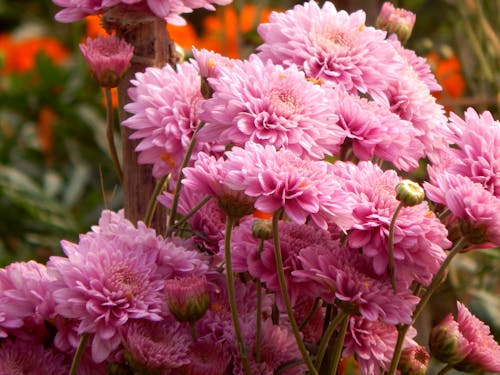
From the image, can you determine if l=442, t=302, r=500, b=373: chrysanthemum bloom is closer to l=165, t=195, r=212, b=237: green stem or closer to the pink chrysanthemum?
the pink chrysanthemum

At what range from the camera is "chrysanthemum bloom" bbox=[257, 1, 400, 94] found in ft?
2.31

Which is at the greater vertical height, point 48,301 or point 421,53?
point 48,301

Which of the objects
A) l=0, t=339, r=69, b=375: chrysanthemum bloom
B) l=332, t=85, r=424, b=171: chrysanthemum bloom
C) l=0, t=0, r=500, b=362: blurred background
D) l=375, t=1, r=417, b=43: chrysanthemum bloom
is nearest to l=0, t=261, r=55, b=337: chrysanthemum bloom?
l=0, t=339, r=69, b=375: chrysanthemum bloom

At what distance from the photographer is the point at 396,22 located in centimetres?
81

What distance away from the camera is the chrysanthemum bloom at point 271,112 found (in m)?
0.63

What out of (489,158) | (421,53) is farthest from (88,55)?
(421,53)

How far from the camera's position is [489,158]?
63cm

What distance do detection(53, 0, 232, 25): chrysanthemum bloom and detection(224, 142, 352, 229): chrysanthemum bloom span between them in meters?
0.15

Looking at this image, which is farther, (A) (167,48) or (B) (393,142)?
(A) (167,48)

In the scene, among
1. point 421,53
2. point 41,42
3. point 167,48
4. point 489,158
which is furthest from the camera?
point 41,42

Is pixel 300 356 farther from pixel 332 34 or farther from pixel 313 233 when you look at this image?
pixel 332 34

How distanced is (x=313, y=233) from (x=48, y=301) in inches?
7.0

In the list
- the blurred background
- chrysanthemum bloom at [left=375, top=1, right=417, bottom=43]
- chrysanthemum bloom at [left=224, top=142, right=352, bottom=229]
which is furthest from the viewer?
the blurred background

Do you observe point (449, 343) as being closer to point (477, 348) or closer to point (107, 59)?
point (477, 348)
